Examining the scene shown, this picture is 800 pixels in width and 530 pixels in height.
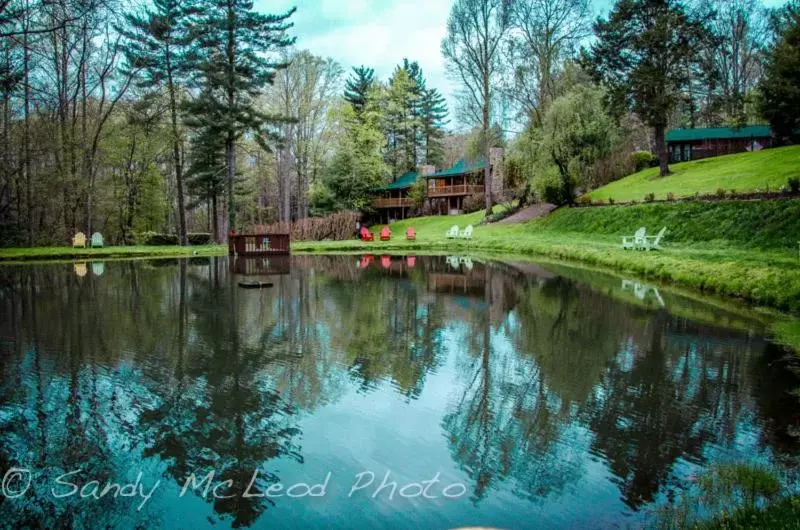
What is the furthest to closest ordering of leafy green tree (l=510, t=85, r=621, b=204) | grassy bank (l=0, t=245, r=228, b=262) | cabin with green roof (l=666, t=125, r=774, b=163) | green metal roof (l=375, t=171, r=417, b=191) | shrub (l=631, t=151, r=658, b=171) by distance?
green metal roof (l=375, t=171, r=417, b=191) → shrub (l=631, t=151, r=658, b=171) → cabin with green roof (l=666, t=125, r=774, b=163) → leafy green tree (l=510, t=85, r=621, b=204) → grassy bank (l=0, t=245, r=228, b=262)

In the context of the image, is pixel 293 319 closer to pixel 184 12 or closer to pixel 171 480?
pixel 171 480

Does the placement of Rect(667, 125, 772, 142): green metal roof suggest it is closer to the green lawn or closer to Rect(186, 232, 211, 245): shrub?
the green lawn

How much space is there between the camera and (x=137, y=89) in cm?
3353

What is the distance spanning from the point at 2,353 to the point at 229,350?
3.13 metres

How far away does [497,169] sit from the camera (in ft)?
153

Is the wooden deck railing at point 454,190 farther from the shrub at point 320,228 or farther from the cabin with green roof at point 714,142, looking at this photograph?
the cabin with green roof at point 714,142

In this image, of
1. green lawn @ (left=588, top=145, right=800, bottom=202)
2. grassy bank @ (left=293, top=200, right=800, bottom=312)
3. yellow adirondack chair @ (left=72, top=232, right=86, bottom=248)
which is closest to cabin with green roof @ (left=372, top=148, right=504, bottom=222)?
green lawn @ (left=588, top=145, right=800, bottom=202)

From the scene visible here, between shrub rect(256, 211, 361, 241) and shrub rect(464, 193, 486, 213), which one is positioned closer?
shrub rect(256, 211, 361, 241)

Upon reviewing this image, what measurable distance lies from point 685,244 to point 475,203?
28.0 m

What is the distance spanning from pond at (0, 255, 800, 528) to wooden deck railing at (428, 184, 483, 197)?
3874 cm

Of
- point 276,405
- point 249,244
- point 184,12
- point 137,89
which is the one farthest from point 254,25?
point 276,405

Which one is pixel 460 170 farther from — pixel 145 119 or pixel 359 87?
pixel 145 119

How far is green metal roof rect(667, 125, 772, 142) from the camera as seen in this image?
3962 centimetres

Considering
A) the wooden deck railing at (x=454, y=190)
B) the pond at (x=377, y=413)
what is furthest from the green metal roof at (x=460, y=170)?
the pond at (x=377, y=413)
